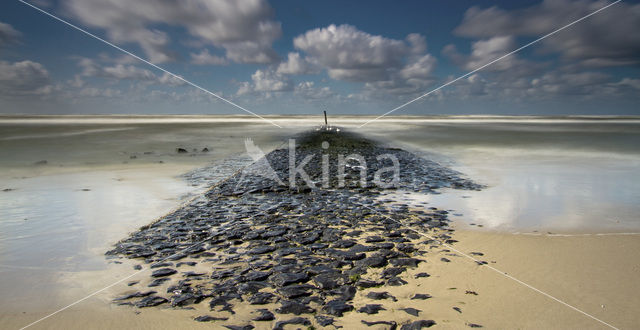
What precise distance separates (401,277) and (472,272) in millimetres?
974

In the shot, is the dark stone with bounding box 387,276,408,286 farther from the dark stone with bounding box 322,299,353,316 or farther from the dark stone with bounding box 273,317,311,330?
the dark stone with bounding box 273,317,311,330

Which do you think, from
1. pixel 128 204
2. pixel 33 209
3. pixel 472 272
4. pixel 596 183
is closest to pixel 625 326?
pixel 472 272

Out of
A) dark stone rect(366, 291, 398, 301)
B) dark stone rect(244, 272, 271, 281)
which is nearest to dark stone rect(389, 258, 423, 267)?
dark stone rect(366, 291, 398, 301)

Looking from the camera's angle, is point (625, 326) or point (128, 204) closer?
point (625, 326)

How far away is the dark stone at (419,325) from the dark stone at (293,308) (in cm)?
98

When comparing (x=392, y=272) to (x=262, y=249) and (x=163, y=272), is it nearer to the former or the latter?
(x=262, y=249)

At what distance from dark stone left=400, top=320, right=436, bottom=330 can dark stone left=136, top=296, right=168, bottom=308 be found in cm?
266

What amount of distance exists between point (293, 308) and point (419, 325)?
131 cm

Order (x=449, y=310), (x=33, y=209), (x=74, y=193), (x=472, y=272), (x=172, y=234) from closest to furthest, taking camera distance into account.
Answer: (x=449, y=310)
(x=472, y=272)
(x=172, y=234)
(x=33, y=209)
(x=74, y=193)

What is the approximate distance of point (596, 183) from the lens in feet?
38.3

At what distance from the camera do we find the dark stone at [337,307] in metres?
3.69

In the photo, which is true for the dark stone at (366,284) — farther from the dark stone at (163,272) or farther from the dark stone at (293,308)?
the dark stone at (163,272)

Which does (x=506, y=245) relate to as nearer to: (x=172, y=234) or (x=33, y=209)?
(x=172, y=234)

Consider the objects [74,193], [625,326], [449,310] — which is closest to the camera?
[625,326]
